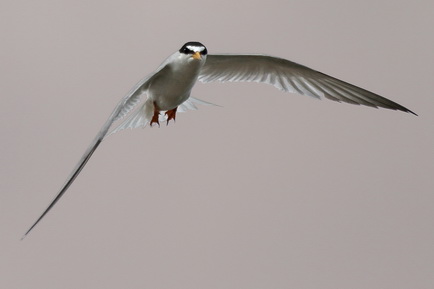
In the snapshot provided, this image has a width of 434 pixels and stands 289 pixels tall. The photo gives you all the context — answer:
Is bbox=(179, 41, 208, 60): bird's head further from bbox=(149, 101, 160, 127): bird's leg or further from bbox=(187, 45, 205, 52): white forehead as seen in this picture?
bbox=(149, 101, 160, 127): bird's leg

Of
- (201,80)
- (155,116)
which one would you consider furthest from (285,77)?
(155,116)

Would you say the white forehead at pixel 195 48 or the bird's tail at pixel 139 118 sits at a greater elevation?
the white forehead at pixel 195 48

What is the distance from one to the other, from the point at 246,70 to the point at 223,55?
1.18 ft

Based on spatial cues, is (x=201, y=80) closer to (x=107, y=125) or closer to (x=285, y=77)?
(x=285, y=77)

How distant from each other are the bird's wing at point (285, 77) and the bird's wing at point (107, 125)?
17.3 inches

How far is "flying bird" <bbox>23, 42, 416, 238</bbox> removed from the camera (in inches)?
119

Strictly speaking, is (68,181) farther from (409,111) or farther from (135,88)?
(409,111)

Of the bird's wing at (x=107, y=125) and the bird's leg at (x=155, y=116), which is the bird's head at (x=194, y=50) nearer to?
the bird's wing at (x=107, y=125)

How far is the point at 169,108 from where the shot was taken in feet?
10.8

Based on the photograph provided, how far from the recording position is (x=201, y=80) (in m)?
3.71

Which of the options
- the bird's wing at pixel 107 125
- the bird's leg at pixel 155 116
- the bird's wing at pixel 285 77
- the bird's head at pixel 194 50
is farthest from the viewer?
the bird's wing at pixel 285 77

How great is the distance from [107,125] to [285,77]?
3.95 feet

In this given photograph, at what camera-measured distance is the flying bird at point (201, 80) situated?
3.04m

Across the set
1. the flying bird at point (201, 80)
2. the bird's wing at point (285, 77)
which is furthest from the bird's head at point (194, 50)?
the bird's wing at point (285, 77)
